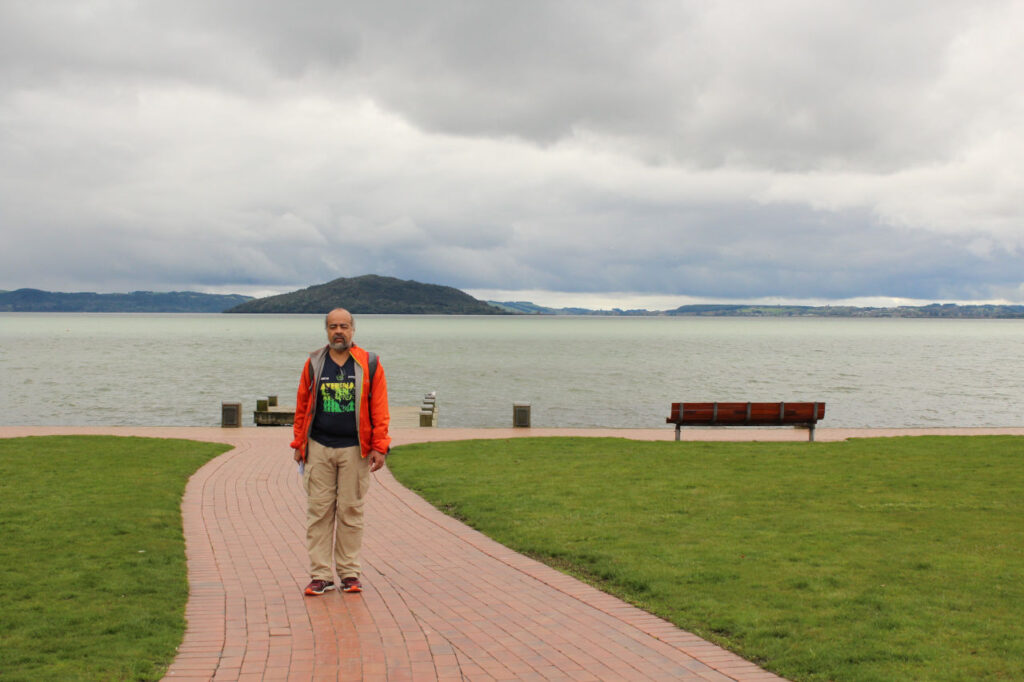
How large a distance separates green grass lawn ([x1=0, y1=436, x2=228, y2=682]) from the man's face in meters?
2.00

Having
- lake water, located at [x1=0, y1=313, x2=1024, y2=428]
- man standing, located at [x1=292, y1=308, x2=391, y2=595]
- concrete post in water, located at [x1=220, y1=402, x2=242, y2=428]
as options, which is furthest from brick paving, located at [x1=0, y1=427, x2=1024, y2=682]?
lake water, located at [x1=0, y1=313, x2=1024, y2=428]

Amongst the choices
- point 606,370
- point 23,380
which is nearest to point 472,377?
point 606,370

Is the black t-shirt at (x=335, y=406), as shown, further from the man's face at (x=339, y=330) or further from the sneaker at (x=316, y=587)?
the sneaker at (x=316, y=587)

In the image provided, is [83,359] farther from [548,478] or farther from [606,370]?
[548,478]

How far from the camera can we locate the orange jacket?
5766 millimetres

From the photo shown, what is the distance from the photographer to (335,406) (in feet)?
18.9

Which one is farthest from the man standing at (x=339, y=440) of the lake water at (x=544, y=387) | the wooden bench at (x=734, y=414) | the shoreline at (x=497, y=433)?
the lake water at (x=544, y=387)

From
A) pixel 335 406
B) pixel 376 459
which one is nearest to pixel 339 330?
pixel 335 406

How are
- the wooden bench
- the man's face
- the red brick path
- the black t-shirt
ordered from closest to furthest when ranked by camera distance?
the red brick path
the man's face
the black t-shirt
the wooden bench

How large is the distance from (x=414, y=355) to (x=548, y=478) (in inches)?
2547

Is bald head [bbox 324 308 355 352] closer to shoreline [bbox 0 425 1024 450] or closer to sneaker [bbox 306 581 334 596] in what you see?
sneaker [bbox 306 581 334 596]

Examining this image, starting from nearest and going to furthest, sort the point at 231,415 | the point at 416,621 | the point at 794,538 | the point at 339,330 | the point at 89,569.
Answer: the point at 416,621 → the point at 339,330 → the point at 89,569 → the point at 794,538 → the point at 231,415

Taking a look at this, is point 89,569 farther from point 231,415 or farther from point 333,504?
point 231,415

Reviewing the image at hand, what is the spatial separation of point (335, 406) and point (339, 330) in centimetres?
54
